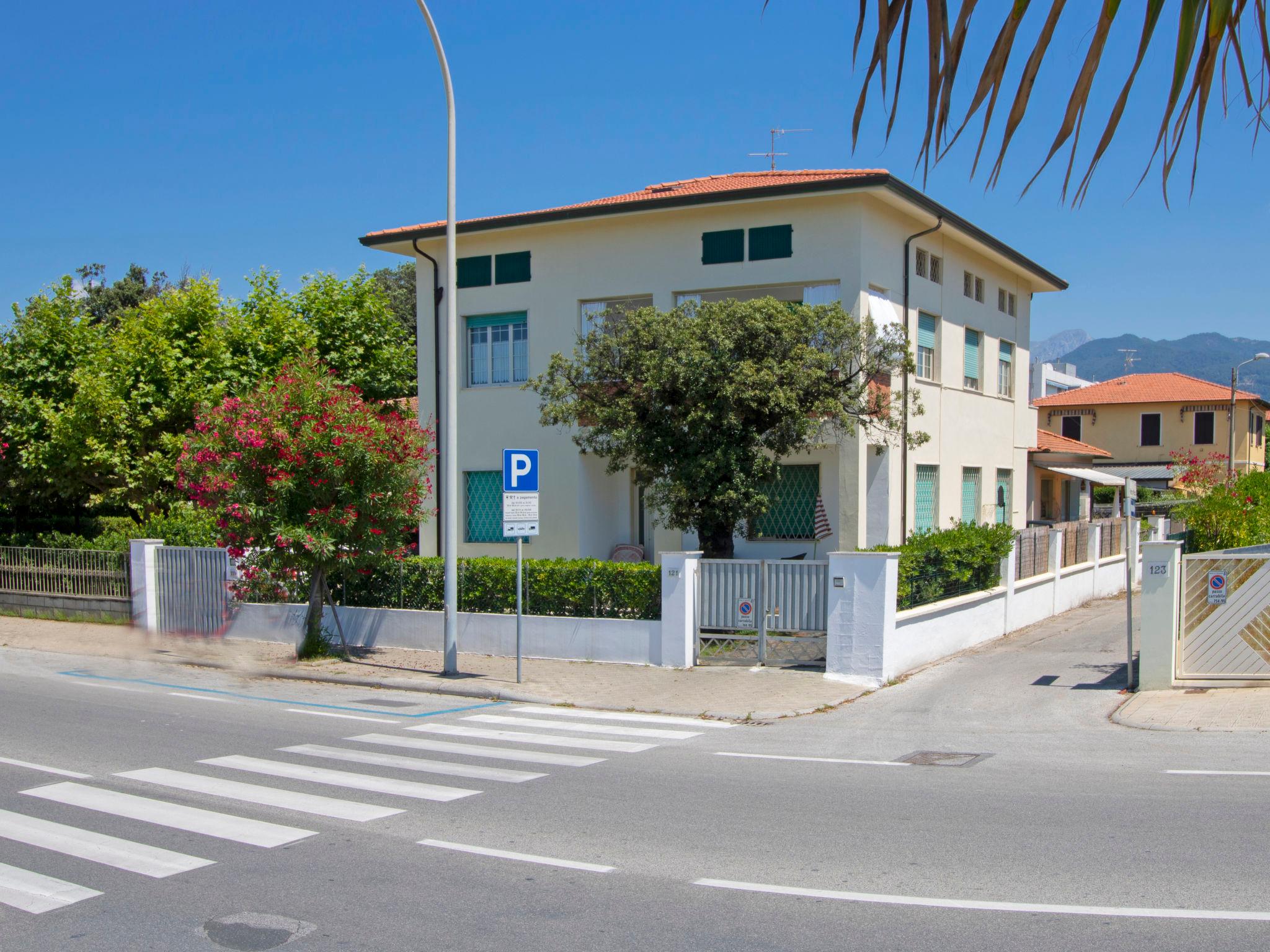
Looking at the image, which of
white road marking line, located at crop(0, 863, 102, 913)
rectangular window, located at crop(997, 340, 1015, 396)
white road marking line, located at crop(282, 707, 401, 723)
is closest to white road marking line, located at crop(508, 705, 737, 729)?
white road marking line, located at crop(282, 707, 401, 723)

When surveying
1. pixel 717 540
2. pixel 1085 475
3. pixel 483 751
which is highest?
pixel 1085 475

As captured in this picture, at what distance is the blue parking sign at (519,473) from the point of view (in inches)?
545

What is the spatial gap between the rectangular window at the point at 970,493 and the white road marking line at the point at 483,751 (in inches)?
641

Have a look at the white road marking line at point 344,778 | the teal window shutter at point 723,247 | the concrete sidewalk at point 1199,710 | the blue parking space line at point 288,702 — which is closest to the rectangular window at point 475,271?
the teal window shutter at point 723,247

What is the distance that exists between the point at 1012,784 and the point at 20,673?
14.6 metres

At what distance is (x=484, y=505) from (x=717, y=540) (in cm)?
751

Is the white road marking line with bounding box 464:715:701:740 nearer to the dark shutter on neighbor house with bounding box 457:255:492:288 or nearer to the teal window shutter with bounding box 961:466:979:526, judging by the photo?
the dark shutter on neighbor house with bounding box 457:255:492:288

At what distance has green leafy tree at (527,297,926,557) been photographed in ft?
50.8

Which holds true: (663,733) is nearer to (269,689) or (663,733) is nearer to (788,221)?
(269,689)

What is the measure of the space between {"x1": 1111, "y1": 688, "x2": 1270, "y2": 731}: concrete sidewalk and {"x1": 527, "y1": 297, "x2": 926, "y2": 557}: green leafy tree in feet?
19.4

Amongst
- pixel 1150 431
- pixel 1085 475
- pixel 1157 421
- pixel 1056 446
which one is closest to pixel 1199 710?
pixel 1056 446

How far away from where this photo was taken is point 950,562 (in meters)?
16.4

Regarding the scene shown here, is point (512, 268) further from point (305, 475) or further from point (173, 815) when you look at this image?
point (173, 815)

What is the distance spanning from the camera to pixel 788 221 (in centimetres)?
1984
